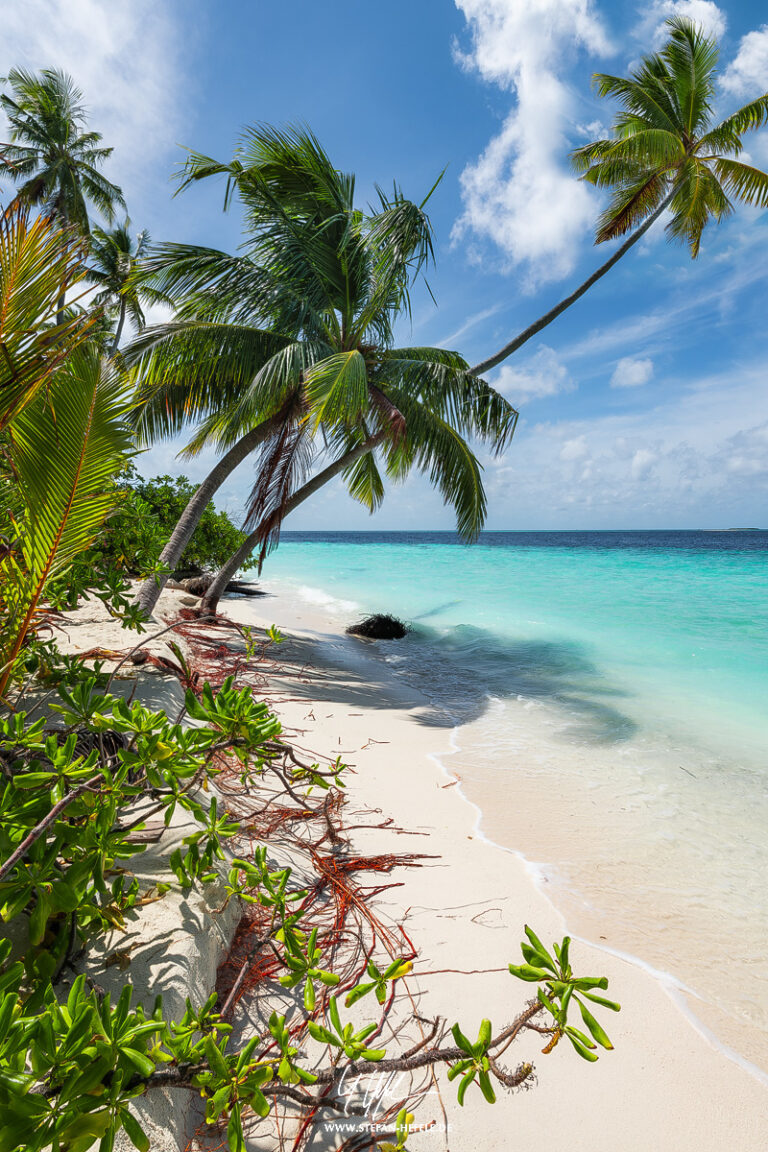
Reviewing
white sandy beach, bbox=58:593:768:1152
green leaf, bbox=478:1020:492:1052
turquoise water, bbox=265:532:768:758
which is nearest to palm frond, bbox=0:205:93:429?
green leaf, bbox=478:1020:492:1052

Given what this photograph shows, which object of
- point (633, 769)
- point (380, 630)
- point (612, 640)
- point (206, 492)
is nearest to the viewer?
point (633, 769)

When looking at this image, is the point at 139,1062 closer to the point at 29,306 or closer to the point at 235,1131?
the point at 235,1131

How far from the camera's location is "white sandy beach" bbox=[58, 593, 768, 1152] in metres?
1.40

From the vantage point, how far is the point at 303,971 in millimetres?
1255

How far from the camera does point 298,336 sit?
7.43 meters

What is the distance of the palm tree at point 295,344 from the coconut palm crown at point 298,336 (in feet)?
0.06

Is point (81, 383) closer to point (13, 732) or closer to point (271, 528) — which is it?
point (13, 732)

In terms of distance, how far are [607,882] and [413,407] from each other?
6126mm

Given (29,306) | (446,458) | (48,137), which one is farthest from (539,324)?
(48,137)

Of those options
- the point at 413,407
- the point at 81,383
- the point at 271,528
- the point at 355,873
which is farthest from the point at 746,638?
the point at 81,383

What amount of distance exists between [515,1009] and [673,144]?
40.0 ft

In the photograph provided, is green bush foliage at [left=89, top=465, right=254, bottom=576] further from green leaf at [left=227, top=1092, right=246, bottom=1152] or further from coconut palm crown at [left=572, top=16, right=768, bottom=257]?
coconut palm crown at [left=572, top=16, right=768, bottom=257]

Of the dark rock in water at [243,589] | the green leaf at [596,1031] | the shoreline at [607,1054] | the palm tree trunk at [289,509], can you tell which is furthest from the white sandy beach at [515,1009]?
the dark rock in water at [243,589]

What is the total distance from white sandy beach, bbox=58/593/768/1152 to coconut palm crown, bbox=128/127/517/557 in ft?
13.0
